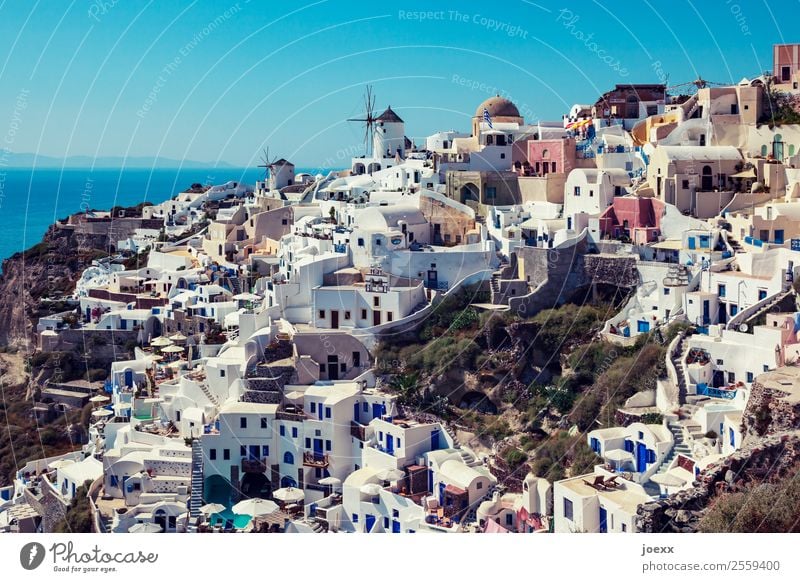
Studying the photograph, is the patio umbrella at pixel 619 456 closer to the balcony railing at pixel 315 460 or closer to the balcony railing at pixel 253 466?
the balcony railing at pixel 315 460

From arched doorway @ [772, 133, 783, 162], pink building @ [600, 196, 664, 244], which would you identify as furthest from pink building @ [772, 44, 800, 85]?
pink building @ [600, 196, 664, 244]

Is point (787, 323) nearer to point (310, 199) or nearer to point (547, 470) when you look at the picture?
point (547, 470)

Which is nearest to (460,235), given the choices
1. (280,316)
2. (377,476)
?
(280,316)

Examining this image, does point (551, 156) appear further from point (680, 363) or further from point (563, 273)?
point (680, 363)

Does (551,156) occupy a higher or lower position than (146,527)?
higher

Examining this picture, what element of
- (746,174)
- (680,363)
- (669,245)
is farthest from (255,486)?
(746,174)
